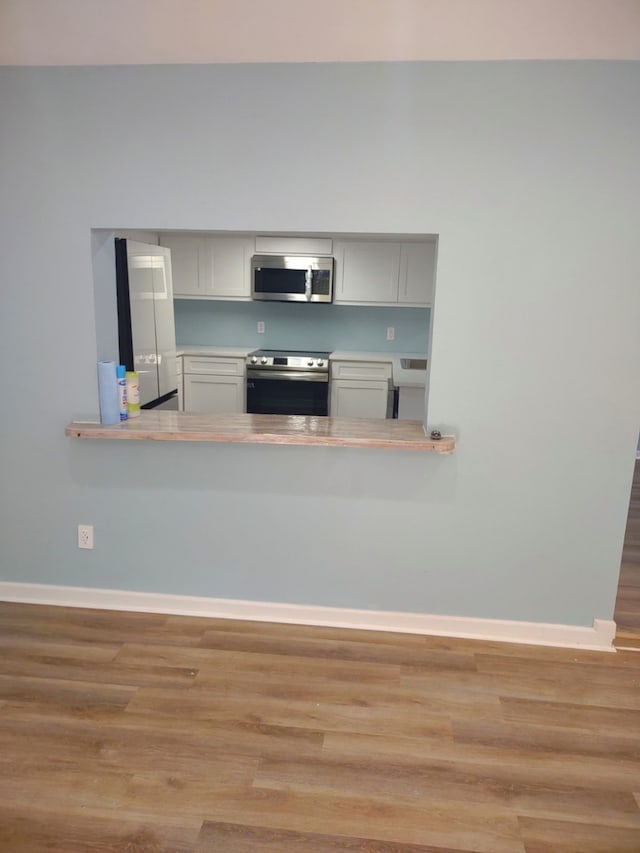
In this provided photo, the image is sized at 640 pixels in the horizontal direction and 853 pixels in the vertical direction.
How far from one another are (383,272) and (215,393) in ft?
5.71

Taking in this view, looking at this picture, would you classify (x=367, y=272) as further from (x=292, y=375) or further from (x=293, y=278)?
(x=292, y=375)

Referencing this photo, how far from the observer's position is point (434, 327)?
2510mm

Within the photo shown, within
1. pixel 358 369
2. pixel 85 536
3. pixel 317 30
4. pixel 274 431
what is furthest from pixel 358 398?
pixel 317 30

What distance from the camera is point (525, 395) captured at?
253cm

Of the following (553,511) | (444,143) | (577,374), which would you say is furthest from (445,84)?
(553,511)

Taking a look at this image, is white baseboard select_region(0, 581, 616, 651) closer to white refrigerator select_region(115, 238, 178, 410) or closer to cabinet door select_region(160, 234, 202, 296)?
white refrigerator select_region(115, 238, 178, 410)

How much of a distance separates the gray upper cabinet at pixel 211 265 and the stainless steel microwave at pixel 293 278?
0.59ft

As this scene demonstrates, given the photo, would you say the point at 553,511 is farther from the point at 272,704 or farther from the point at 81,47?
the point at 81,47

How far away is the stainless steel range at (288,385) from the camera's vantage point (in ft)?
16.1

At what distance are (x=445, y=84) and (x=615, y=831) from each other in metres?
2.60

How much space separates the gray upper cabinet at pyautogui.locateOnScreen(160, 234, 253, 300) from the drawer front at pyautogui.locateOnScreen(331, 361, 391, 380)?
101 centimetres

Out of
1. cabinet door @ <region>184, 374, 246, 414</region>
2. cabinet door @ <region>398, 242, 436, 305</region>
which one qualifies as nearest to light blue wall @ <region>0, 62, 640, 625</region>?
cabinet door @ <region>184, 374, 246, 414</region>

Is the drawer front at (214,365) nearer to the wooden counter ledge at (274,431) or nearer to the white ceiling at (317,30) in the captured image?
the wooden counter ledge at (274,431)

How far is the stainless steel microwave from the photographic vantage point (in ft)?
16.2
